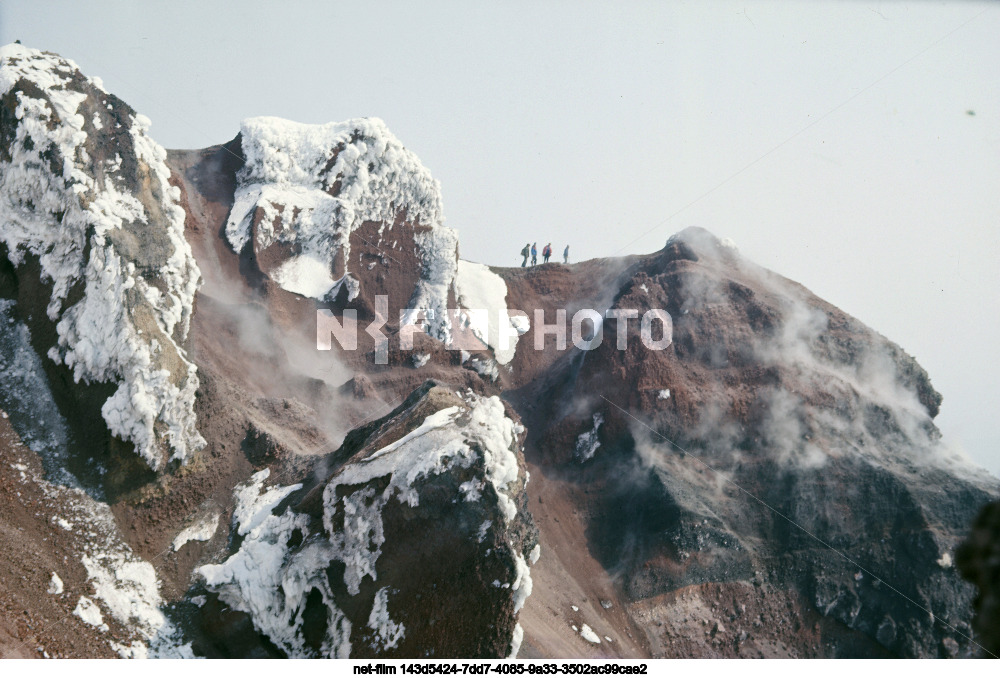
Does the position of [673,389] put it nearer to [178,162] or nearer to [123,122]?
[123,122]

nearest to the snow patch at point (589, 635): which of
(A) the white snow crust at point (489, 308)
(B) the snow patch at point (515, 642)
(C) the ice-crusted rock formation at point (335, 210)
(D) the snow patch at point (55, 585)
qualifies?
(B) the snow patch at point (515, 642)

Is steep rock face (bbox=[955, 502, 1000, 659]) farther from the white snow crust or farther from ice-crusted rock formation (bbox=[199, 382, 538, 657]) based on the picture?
the white snow crust

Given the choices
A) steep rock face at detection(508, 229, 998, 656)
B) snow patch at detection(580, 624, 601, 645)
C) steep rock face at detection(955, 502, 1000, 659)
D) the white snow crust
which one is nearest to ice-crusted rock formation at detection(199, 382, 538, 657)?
snow patch at detection(580, 624, 601, 645)

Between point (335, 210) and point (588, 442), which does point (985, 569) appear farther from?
point (335, 210)

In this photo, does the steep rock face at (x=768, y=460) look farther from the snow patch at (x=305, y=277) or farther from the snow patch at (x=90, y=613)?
the snow patch at (x=90, y=613)

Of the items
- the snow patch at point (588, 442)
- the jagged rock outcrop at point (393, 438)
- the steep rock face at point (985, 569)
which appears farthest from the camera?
the snow patch at point (588, 442)

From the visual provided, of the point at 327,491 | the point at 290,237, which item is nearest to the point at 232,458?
the point at 327,491

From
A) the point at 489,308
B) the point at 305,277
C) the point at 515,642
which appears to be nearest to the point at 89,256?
the point at 305,277
